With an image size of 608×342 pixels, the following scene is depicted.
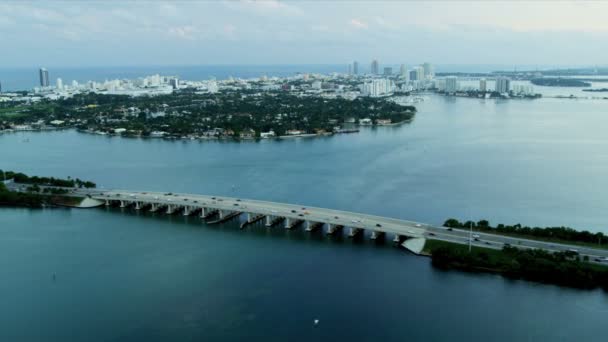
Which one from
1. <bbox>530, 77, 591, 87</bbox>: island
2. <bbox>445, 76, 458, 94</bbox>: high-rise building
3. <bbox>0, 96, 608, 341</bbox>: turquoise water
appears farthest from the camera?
<bbox>530, 77, 591, 87</bbox>: island

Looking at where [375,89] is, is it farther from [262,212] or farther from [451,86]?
[262,212]

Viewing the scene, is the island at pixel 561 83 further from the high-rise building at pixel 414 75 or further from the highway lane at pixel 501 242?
the highway lane at pixel 501 242

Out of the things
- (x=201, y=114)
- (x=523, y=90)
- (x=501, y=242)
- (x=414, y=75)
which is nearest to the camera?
(x=501, y=242)

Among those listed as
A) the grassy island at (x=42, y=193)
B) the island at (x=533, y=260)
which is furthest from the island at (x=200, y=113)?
the island at (x=533, y=260)

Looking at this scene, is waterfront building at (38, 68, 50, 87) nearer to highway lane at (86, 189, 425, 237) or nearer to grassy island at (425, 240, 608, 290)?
highway lane at (86, 189, 425, 237)

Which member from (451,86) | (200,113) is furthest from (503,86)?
(200,113)

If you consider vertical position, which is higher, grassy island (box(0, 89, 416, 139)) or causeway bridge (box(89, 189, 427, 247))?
grassy island (box(0, 89, 416, 139))

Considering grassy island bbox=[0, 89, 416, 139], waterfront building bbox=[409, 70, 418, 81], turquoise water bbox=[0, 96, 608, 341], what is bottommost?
turquoise water bbox=[0, 96, 608, 341]

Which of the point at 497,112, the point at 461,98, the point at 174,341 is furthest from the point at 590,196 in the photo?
the point at 461,98

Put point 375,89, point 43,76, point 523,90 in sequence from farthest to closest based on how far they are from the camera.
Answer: point 43,76 → point 375,89 → point 523,90

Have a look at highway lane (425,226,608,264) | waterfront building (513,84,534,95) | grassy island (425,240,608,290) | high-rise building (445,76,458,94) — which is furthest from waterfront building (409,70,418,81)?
grassy island (425,240,608,290)
